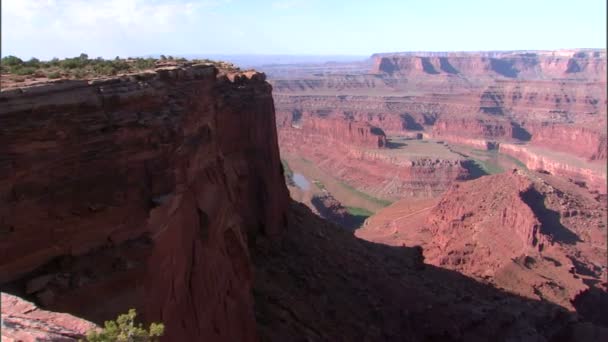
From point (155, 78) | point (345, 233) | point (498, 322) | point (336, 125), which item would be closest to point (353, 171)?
point (336, 125)

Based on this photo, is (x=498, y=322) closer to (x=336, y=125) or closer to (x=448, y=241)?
(x=448, y=241)

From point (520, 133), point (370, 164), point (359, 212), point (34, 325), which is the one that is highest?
point (34, 325)

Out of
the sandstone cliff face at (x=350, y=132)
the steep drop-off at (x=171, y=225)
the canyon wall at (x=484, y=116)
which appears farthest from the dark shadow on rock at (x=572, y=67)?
the steep drop-off at (x=171, y=225)

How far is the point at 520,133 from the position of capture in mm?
111625

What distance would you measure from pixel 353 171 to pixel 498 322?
2275 inches

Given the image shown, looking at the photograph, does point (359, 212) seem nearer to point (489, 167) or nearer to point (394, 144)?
point (394, 144)

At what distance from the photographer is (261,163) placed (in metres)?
22.7

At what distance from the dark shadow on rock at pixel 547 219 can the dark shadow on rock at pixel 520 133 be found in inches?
2683

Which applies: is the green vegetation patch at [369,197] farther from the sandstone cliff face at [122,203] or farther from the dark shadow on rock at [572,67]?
the dark shadow on rock at [572,67]

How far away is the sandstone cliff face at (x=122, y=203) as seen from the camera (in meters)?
9.23

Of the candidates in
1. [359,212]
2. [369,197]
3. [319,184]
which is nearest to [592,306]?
[359,212]

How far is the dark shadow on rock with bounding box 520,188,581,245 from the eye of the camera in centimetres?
4261

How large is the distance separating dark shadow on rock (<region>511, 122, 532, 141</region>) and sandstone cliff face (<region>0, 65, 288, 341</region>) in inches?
4229

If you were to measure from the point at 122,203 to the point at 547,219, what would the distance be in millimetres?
42607
